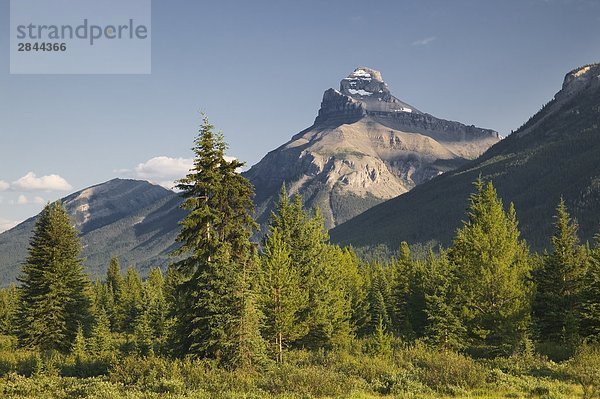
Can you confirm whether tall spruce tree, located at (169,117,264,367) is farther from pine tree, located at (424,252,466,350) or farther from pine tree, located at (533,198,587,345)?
pine tree, located at (533,198,587,345)

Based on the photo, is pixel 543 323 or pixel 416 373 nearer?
pixel 416 373

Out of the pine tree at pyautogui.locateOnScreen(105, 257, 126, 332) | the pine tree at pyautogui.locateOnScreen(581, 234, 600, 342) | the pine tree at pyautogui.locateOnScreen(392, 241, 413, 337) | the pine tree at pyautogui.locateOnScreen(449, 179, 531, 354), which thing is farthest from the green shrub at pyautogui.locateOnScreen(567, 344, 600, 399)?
the pine tree at pyautogui.locateOnScreen(105, 257, 126, 332)

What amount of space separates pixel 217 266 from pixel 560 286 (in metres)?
27.5

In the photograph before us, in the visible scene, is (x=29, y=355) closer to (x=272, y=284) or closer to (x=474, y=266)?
(x=272, y=284)

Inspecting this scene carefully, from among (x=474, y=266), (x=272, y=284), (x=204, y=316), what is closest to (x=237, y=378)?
(x=204, y=316)

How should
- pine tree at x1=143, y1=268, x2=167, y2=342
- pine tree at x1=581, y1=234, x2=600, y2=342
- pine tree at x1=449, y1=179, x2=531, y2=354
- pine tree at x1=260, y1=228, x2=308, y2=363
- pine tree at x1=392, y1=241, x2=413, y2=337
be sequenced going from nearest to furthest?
pine tree at x1=449, y1=179, x2=531, y2=354 → pine tree at x1=581, y1=234, x2=600, y2=342 → pine tree at x1=260, y1=228, x2=308, y2=363 → pine tree at x1=392, y1=241, x2=413, y2=337 → pine tree at x1=143, y1=268, x2=167, y2=342

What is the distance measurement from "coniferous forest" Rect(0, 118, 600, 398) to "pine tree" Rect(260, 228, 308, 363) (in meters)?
0.11

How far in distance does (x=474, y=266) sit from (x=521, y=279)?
3.22m

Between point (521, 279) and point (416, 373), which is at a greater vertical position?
point (521, 279)

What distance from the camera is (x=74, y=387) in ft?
58.0

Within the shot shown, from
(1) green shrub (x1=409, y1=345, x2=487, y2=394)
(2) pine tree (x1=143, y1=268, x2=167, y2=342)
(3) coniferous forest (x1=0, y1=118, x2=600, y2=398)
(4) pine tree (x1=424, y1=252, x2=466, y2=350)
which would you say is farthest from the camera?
(2) pine tree (x1=143, y1=268, x2=167, y2=342)

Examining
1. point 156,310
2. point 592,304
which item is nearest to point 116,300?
point 156,310

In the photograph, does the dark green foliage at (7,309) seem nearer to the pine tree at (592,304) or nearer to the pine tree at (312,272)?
the pine tree at (312,272)

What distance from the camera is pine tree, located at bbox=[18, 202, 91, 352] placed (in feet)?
106
